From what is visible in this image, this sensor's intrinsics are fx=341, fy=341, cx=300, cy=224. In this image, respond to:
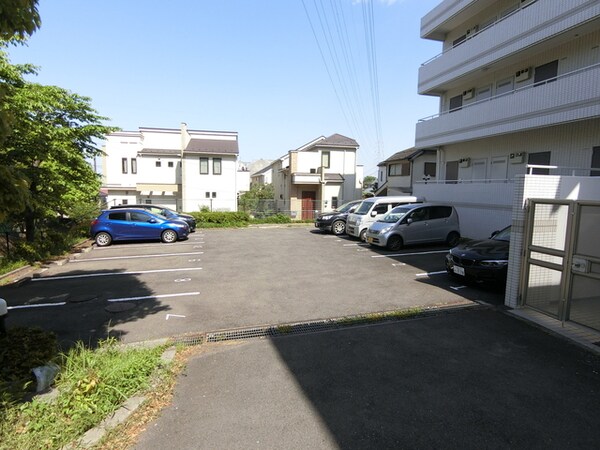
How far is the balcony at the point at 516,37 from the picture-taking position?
A: 34.9ft

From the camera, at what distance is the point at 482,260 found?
7.46m

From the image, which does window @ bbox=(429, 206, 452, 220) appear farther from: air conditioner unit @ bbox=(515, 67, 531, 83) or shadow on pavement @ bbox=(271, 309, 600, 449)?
shadow on pavement @ bbox=(271, 309, 600, 449)

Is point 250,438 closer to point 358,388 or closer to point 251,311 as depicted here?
point 358,388

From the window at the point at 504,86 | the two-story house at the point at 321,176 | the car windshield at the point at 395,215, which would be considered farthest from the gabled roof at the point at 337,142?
the car windshield at the point at 395,215

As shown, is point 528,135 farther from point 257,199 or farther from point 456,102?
point 257,199

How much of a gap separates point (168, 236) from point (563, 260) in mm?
13975

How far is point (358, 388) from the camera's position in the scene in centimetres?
383

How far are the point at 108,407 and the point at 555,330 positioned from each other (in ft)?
20.7

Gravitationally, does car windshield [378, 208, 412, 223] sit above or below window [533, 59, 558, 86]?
below

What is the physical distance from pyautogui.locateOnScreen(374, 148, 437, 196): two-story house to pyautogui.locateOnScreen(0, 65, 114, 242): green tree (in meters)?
19.7

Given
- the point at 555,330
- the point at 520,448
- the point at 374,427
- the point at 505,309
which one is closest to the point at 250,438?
the point at 374,427

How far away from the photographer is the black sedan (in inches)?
288

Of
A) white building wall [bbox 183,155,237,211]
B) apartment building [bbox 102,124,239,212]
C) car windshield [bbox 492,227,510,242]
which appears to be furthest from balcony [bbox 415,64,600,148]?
apartment building [bbox 102,124,239,212]

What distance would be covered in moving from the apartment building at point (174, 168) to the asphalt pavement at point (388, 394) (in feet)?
79.9
